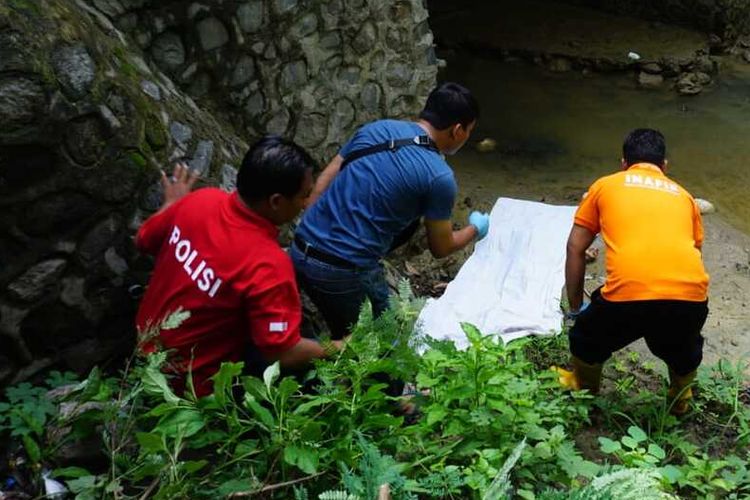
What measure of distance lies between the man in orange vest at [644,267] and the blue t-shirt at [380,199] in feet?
2.59

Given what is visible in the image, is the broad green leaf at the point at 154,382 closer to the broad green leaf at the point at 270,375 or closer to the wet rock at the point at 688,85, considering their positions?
the broad green leaf at the point at 270,375

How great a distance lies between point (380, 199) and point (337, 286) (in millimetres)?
361

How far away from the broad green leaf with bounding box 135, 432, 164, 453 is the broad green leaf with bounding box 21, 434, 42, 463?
0.51m

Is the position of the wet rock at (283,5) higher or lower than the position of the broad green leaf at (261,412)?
higher

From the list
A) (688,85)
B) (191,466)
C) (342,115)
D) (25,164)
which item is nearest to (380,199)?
(25,164)

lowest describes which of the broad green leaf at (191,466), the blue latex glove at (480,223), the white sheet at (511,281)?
the white sheet at (511,281)

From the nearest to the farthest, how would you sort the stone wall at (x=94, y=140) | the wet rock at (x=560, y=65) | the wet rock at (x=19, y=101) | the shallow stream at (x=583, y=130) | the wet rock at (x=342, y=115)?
the wet rock at (x=19, y=101), the stone wall at (x=94, y=140), the wet rock at (x=342, y=115), the shallow stream at (x=583, y=130), the wet rock at (x=560, y=65)

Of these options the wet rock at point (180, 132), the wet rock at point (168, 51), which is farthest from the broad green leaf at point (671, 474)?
the wet rock at point (168, 51)

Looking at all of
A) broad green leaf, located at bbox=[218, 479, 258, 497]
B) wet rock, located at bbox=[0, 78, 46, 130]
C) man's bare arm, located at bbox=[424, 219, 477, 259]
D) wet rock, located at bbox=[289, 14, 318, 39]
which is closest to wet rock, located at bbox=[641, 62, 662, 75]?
wet rock, located at bbox=[289, 14, 318, 39]

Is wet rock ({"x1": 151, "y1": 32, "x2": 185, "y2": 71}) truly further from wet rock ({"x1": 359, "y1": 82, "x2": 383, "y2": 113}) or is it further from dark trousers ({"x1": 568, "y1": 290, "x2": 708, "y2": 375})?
dark trousers ({"x1": 568, "y1": 290, "x2": 708, "y2": 375})

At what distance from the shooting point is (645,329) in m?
3.14

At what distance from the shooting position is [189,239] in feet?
7.52

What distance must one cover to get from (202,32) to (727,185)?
459cm

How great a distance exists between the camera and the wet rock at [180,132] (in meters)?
3.04
